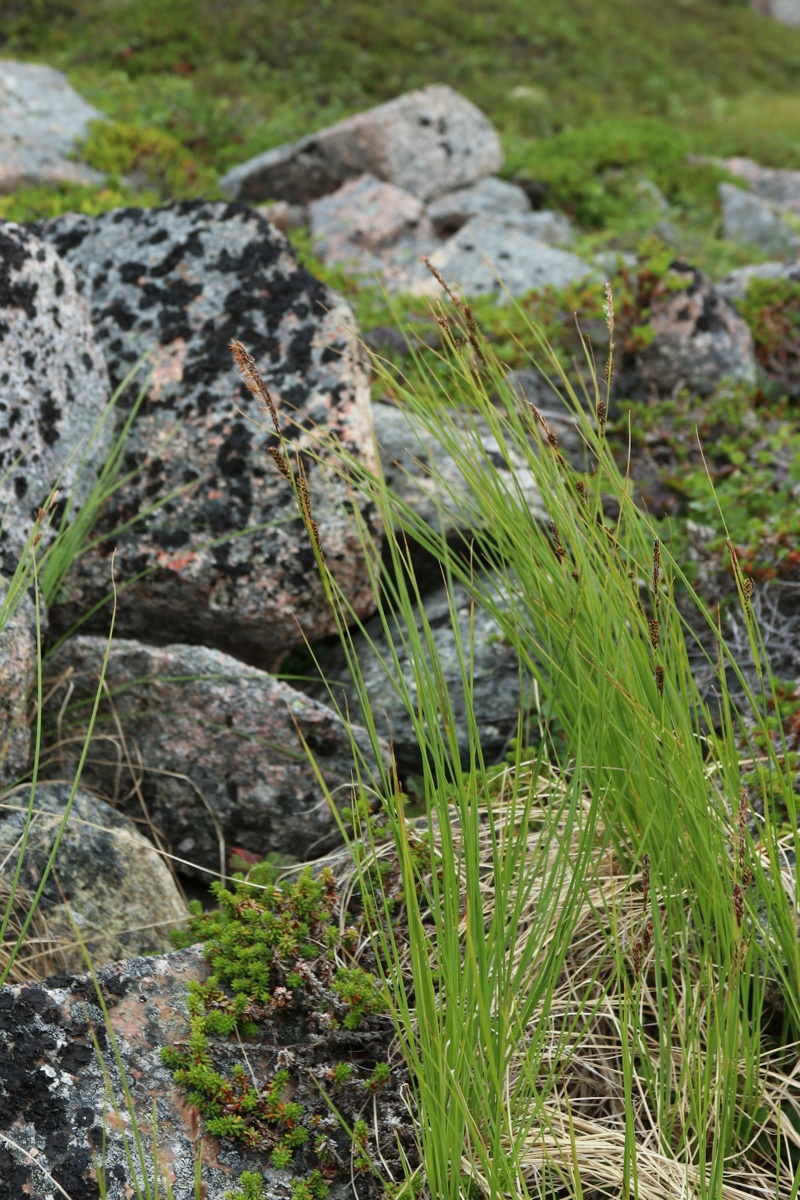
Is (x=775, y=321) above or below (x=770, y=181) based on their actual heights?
below

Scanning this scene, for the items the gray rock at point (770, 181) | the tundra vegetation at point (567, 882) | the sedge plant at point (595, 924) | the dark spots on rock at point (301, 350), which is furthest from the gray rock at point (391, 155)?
the sedge plant at point (595, 924)

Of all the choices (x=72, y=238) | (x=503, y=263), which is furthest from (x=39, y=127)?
(x=72, y=238)

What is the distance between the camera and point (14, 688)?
2939 mm

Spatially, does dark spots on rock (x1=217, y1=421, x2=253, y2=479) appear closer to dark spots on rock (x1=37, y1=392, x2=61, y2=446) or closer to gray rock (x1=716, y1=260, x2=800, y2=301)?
dark spots on rock (x1=37, y1=392, x2=61, y2=446)

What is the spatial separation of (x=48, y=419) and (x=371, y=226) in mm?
6196

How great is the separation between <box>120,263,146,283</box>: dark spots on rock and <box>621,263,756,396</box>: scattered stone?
2.80 meters

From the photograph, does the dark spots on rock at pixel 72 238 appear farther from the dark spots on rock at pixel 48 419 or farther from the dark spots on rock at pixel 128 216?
the dark spots on rock at pixel 48 419

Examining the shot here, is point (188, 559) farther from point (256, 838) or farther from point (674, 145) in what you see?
point (674, 145)

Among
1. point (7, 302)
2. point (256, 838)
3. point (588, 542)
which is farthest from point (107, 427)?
point (588, 542)

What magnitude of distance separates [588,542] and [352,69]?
47.2ft

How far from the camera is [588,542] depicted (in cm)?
239

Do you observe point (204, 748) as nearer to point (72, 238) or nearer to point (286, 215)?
point (72, 238)

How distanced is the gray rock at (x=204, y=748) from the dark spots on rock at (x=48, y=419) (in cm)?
71

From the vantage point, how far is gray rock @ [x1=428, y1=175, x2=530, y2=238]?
33.4 feet
